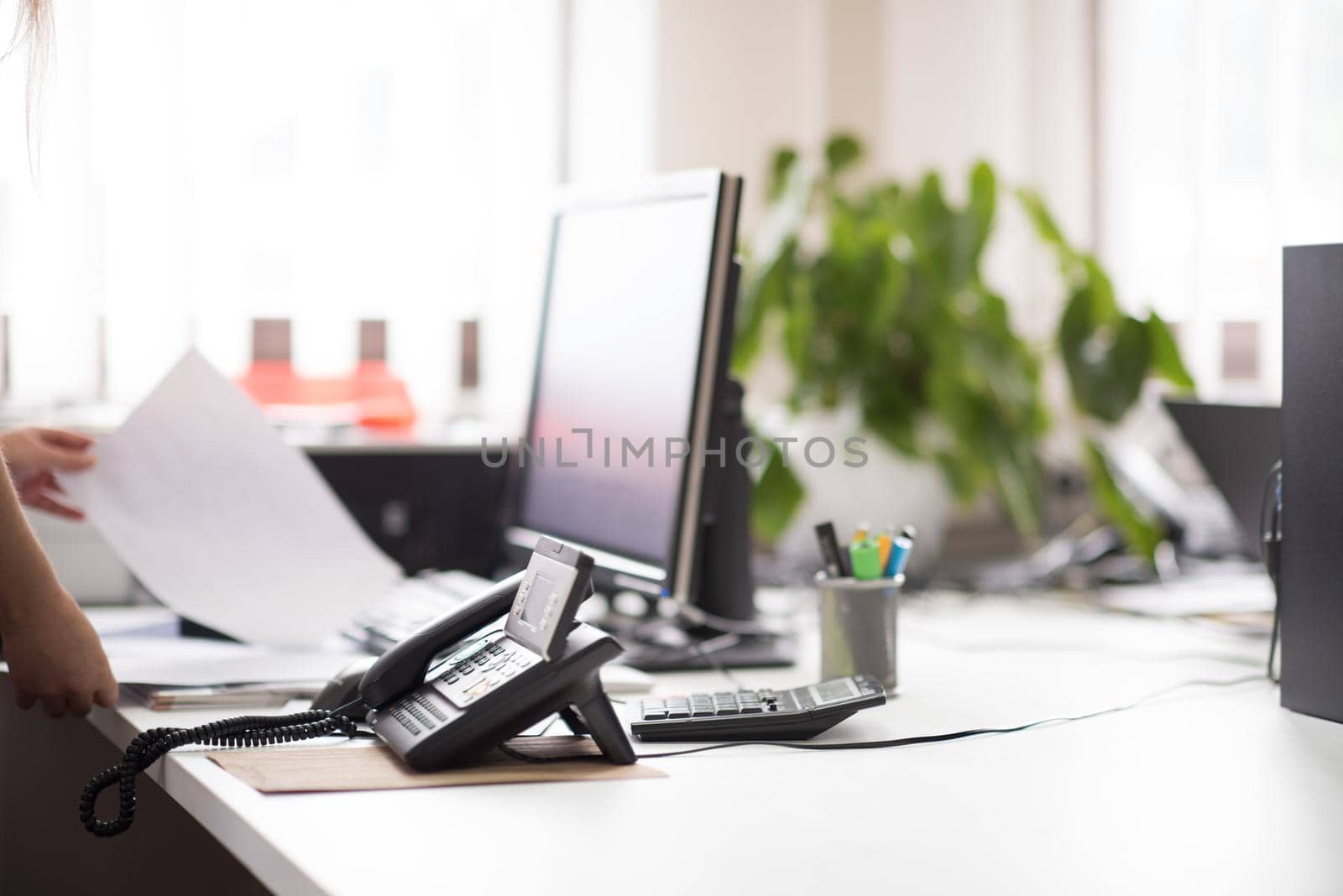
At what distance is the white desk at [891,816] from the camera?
2.06ft

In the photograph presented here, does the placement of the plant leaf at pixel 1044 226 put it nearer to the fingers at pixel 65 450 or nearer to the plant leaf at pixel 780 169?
the plant leaf at pixel 780 169

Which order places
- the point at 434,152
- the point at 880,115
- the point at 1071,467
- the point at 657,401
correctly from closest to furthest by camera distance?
the point at 657,401 < the point at 1071,467 < the point at 434,152 < the point at 880,115

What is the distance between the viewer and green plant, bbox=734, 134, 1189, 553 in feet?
6.20

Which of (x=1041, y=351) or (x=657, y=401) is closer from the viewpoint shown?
(x=657, y=401)

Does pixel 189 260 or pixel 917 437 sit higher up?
pixel 189 260

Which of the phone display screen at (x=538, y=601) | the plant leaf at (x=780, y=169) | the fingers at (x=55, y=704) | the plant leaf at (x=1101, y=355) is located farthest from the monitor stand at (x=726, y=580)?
the plant leaf at (x=780, y=169)

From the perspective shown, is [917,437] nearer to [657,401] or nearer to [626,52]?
[657,401]

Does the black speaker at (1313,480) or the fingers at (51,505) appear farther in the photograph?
the fingers at (51,505)

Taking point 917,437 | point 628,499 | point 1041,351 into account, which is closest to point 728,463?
point 628,499

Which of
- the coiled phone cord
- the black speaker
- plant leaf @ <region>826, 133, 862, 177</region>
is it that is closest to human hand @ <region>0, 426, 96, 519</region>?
the coiled phone cord

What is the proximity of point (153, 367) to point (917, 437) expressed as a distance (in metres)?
1.41

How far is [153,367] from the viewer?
2.42 m

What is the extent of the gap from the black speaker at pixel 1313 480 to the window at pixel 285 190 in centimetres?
166

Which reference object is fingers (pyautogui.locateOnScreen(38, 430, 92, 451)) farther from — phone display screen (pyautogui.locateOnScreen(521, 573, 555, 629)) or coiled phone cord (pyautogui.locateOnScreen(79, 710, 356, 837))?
phone display screen (pyautogui.locateOnScreen(521, 573, 555, 629))
